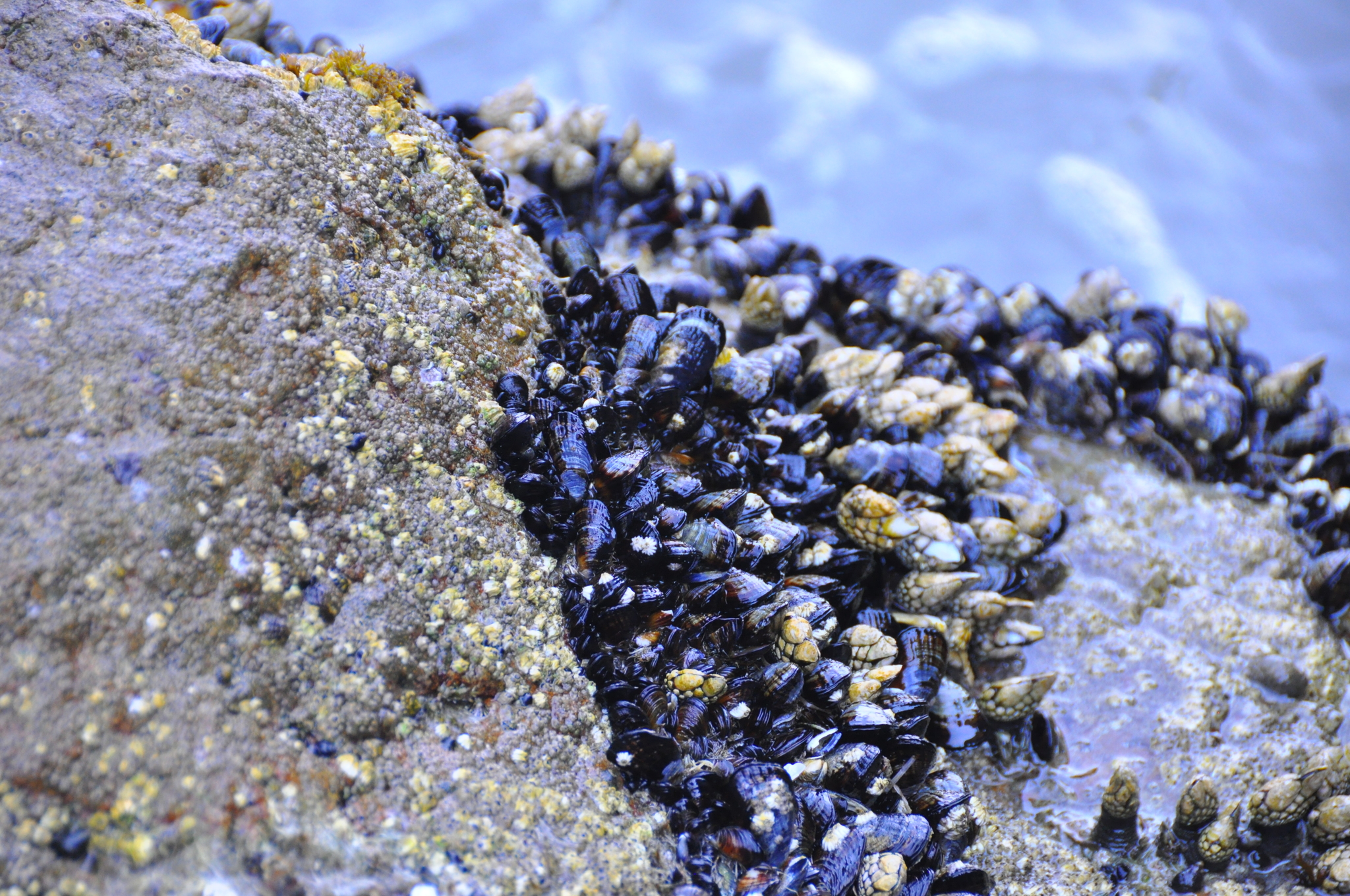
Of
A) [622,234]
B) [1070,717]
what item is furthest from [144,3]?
[1070,717]

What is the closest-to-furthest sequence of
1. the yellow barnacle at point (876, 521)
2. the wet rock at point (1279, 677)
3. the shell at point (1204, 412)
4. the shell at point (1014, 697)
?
1. the shell at point (1014, 697)
2. the yellow barnacle at point (876, 521)
3. the wet rock at point (1279, 677)
4. the shell at point (1204, 412)

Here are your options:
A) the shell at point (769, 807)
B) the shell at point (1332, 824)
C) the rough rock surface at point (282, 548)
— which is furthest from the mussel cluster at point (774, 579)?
the shell at point (1332, 824)

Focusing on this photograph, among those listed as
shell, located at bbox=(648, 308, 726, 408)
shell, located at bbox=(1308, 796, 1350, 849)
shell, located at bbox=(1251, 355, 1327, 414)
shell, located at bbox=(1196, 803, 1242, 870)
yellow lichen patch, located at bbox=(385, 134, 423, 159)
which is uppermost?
shell, located at bbox=(1251, 355, 1327, 414)

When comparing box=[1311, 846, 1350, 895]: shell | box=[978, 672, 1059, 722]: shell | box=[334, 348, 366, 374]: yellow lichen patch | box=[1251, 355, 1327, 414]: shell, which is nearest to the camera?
box=[334, 348, 366, 374]: yellow lichen patch

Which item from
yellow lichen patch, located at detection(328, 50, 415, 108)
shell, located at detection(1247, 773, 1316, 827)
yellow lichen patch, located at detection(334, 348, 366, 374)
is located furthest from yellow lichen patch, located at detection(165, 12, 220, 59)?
shell, located at detection(1247, 773, 1316, 827)

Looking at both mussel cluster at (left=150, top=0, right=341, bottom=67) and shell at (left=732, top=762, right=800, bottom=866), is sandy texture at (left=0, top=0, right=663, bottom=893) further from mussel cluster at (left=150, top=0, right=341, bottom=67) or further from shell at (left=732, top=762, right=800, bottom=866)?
mussel cluster at (left=150, top=0, right=341, bottom=67)

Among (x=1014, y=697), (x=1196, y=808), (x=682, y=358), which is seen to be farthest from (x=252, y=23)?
(x=1196, y=808)

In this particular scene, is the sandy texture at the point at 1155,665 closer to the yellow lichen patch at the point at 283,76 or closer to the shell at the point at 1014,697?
the shell at the point at 1014,697

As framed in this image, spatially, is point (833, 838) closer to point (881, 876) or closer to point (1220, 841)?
point (881, 876)
